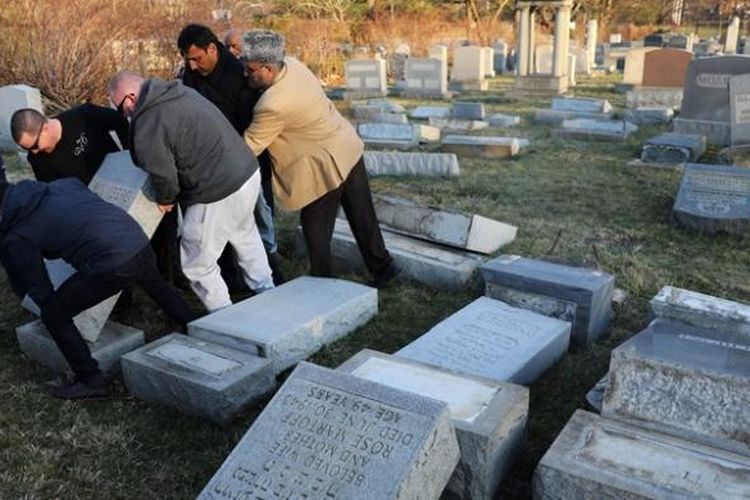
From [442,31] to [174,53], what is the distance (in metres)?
14.9

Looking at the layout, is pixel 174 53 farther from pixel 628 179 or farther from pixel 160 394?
pixel 160 394

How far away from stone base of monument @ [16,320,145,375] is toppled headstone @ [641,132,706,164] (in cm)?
653

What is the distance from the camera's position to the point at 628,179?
7.52m

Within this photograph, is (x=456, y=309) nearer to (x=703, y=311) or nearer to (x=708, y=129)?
(x=703, y=311)

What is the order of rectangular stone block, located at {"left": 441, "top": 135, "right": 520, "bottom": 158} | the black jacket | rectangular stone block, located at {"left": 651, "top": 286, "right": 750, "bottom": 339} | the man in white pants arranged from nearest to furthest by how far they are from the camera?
the black jacket
rectangular stone block, located at {"left": 651, "top": 286, "right": 750, "bottom": 339}
the man in white pants
rectangular stone block, located at {"left": 441, "top": 135, "right": 520, "bottom": 158}

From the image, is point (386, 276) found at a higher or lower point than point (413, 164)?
lower

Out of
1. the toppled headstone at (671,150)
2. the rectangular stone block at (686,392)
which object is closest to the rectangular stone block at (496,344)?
the rectangular stone block at (686,392)

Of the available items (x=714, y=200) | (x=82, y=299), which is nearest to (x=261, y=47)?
(x=82, y=299)

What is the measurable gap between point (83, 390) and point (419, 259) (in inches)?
89.4

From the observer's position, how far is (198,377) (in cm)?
321

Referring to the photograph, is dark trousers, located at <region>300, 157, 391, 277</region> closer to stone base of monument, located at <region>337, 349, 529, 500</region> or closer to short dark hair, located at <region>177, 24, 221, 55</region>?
short dark hair, located at <region>177, 24, 221, 55</region>

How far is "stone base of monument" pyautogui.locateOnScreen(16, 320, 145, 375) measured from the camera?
3.65 meters

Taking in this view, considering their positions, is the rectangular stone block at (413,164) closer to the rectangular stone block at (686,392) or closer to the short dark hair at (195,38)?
the short dark hair at (195,38)

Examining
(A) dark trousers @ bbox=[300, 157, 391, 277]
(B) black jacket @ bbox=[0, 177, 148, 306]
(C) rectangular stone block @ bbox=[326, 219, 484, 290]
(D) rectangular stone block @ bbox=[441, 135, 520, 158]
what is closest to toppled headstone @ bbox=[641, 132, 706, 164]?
(D) rectangular stone block @ bbox=[441, 135, 520, 158]
